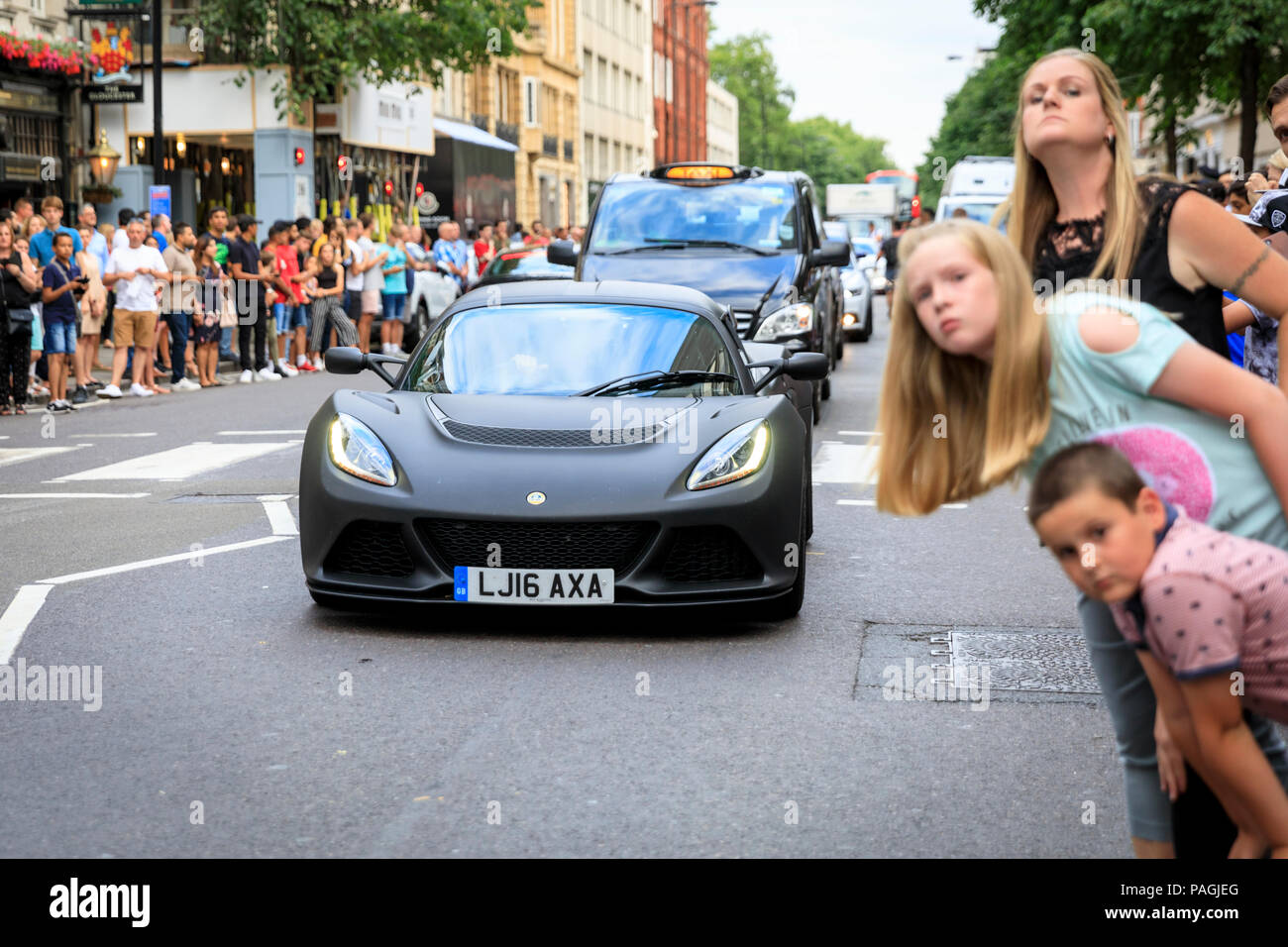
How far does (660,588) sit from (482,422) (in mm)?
1018

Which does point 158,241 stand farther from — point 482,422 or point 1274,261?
point 1274,261

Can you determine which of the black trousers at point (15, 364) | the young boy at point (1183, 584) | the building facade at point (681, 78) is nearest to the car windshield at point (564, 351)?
the young boy at point (1183, 584)

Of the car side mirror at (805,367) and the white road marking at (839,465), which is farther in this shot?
the white road marking at (839,465)

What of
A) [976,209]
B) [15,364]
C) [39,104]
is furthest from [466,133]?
[15,364]

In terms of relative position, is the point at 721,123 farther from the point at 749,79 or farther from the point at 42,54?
the point at 42,54

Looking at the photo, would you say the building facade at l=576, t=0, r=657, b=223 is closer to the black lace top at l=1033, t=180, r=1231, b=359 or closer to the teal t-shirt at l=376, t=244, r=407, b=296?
the teal t-shirt at l=376, t=244, r=407, b=296

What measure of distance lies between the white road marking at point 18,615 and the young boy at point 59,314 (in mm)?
9910

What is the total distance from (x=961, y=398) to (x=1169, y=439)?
39 centimetres

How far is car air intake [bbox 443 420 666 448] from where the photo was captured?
7.04 m

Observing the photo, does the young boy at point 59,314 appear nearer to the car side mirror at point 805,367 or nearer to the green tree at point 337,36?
the car side mirror at point 805,367

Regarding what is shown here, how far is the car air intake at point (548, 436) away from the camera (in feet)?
23.1

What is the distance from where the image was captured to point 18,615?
7426 mm

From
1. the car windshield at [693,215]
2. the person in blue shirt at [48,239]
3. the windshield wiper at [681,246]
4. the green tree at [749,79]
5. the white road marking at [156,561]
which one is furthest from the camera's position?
the green tree at [749,79]

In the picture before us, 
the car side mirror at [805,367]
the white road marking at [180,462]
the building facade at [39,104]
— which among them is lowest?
the white road marking at [180,462]
